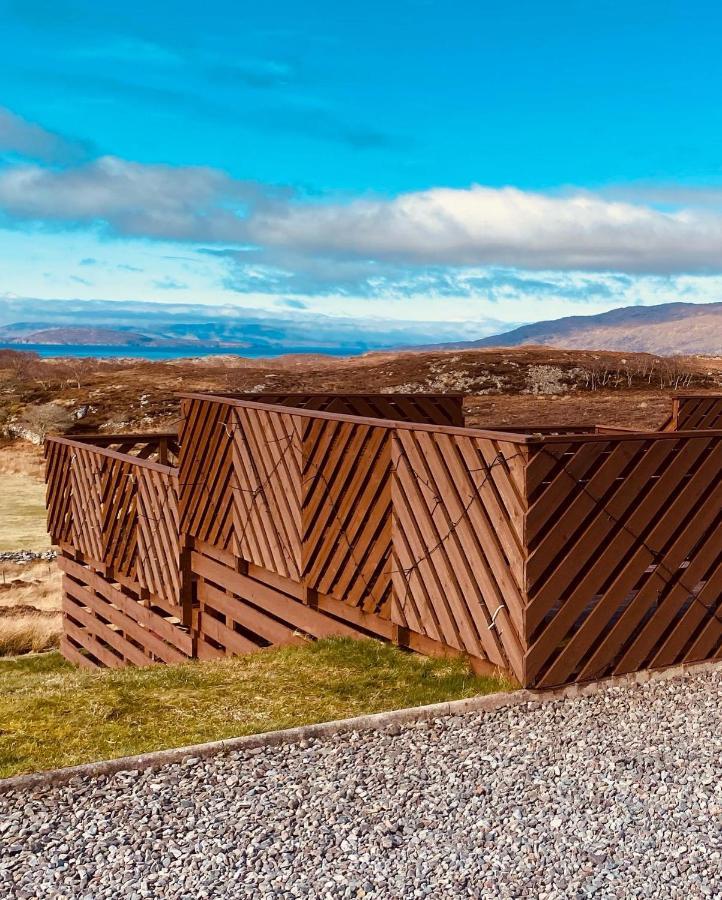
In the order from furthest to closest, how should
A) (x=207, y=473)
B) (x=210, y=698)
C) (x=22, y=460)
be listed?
1. (x=22, y=460)
2. (x=207, y=473)
3. (x=210, y=698)

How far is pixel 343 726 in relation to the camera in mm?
6238

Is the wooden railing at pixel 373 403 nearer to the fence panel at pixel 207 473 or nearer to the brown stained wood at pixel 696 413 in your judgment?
the fence panel at pixel 207 473

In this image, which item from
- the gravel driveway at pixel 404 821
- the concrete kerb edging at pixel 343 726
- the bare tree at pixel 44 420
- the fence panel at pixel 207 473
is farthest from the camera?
the bare tree at pixel 44 420

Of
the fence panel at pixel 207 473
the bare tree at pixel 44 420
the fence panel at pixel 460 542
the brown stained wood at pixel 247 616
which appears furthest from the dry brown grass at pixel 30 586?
the bare tree at pixel 44 420

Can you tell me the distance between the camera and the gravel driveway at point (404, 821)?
4.39 meters

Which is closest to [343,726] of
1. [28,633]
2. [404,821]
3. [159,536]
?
[404,821]

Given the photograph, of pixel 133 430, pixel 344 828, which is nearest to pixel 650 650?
pixel 344 828

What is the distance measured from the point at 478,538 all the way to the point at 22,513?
26770mm

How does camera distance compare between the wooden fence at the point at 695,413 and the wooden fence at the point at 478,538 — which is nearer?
the wooden fence at the point at 478,538

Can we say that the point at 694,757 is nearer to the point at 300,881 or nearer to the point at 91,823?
the point at 300,881

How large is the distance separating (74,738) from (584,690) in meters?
3.92

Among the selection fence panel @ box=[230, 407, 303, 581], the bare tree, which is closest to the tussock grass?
fence panel @ box=[230, 407, 303, 581]

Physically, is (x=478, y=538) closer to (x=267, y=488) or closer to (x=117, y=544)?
(x=267, y=488)

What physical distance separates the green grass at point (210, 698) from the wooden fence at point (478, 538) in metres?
0.49
